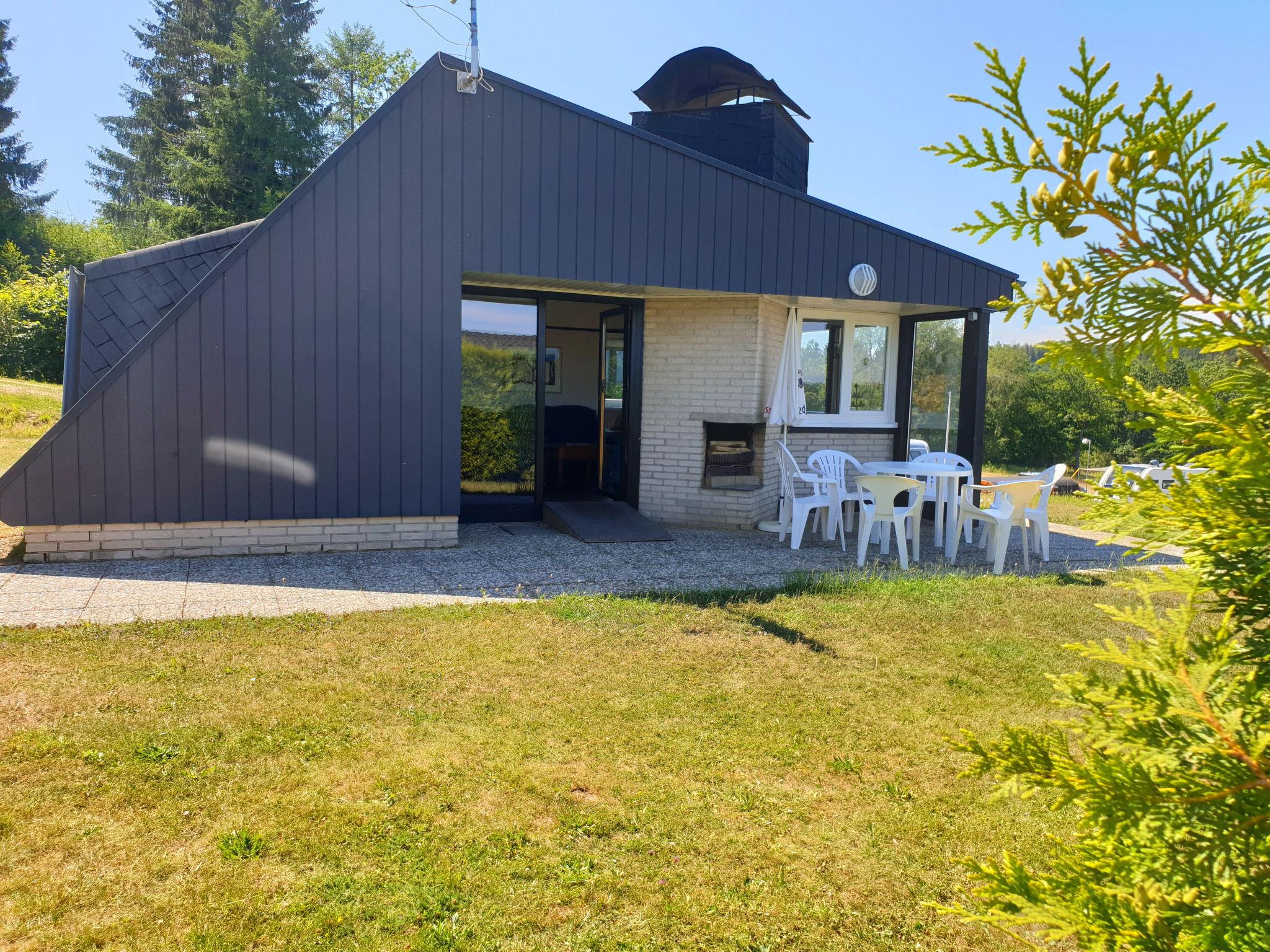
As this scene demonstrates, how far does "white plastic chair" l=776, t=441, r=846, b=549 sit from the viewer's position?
28.3 feet

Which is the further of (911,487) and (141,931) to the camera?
(911,487)

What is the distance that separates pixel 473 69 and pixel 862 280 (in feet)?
15.1

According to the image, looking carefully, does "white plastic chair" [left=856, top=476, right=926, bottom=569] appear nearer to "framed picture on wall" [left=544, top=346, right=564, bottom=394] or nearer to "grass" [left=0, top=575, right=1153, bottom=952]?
"grass" [left=0, top=575, right=1153, bottom=952]

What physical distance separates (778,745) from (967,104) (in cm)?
292

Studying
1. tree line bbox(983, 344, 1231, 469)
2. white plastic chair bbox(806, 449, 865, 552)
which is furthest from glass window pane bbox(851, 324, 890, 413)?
tree line bbox(983, 344, 1231, 469)

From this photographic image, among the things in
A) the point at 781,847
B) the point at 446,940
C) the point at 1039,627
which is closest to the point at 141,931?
the point at 446,940

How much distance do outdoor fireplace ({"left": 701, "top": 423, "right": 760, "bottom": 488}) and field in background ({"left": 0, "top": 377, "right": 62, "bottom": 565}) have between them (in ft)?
27.7

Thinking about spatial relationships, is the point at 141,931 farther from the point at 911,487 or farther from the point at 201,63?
the point at 201,63

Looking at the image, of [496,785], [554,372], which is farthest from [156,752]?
[554,372]

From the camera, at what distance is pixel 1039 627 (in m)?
5.90

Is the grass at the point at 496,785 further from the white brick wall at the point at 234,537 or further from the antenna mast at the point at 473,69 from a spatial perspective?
the antenna mast at the point at 473,69

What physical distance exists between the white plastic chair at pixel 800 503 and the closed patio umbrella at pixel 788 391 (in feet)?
1.04

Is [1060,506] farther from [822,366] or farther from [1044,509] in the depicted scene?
[1044,509]

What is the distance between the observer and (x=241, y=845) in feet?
9.48
